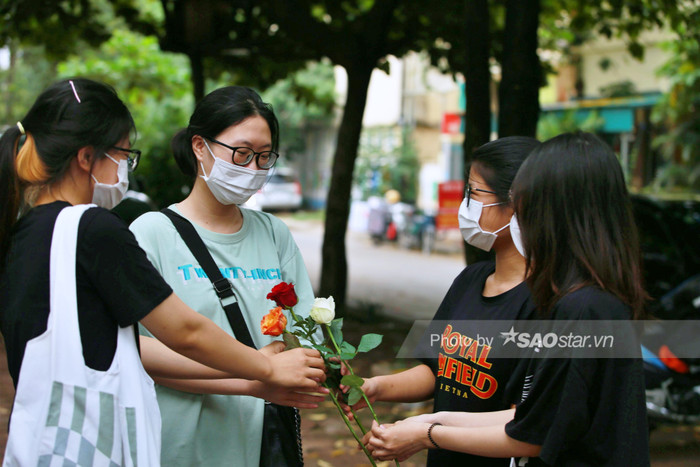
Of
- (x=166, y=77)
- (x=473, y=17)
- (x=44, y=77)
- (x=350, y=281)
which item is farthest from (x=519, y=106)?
(x=44, y=77)

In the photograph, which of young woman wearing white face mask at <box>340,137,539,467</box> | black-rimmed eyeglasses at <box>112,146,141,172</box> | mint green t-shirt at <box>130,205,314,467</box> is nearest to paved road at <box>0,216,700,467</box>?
young woman wearing white face mask at <box>340,137,539,467</box>

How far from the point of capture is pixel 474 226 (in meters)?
2.49

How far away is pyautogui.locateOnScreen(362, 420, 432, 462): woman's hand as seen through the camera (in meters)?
2.15

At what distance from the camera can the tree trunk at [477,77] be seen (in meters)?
4.98

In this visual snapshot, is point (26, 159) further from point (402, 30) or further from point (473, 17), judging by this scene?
point (402, 30)

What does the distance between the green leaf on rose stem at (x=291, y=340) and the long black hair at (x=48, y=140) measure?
793 millimetres

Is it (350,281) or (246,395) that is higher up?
(246,395)

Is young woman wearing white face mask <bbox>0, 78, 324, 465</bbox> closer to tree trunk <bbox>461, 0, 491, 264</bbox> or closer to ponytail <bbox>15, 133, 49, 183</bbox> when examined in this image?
ponytail <bbox>15, 133, 49, 183</bbox>

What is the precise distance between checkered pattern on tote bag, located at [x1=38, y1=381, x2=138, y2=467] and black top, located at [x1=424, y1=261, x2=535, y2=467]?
1047 millimetres

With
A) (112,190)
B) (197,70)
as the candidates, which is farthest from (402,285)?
(112,190)

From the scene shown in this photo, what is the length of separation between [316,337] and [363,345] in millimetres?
191

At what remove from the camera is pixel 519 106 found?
4812mm

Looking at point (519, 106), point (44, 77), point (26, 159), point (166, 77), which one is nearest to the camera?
point (26, 159)

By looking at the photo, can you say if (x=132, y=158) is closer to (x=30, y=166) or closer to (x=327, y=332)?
(x=30, y=166)
